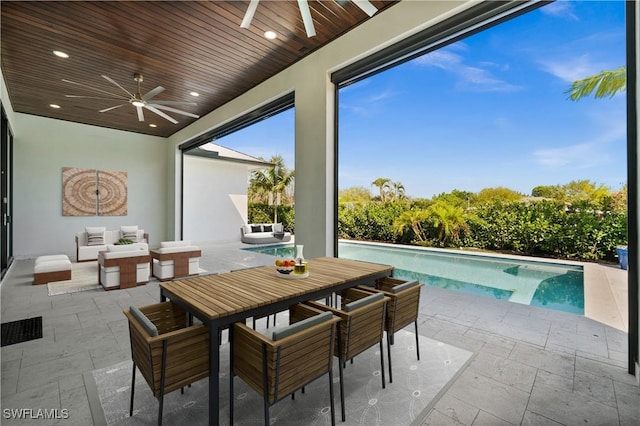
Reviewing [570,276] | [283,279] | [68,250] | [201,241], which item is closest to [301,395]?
[283,279]

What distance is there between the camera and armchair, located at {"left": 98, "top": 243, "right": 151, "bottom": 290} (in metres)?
4.37

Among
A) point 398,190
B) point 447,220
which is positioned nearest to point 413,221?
point 447,220

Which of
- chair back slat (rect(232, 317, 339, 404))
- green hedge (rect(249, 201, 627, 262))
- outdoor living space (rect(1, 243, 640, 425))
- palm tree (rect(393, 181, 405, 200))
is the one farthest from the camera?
palm tree (rect(393, 181, 405, 200))

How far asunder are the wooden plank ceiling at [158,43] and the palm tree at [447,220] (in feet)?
21.9

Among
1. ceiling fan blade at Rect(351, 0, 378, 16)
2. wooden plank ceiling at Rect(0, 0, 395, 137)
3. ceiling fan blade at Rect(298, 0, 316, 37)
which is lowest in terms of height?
ceiling fan blade at Rect(351, 0, 378, 16)

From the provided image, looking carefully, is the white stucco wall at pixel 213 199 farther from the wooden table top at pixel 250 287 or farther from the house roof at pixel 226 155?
the wooden table top at pixel 250 287

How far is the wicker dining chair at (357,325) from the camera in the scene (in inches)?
68.4

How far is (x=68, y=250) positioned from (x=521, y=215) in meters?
12.0

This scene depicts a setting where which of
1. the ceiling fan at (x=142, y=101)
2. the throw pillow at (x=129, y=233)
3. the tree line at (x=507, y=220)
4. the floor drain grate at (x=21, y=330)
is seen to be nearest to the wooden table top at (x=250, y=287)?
the floor drain grate at (x=21, y=330)

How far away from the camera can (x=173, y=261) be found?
16.8ft

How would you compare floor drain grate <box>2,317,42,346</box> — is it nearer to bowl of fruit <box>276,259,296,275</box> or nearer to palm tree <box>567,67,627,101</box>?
bowl of fruit <box>276,259,296,275</box>

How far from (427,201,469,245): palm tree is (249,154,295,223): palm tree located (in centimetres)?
649

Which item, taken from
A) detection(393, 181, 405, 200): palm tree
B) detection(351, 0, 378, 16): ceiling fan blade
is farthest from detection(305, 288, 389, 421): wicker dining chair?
detection(393, 181, 405, 200): palm tree

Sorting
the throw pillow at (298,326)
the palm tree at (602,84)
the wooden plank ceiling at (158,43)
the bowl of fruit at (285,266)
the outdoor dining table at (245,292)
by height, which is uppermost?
the wooden plank ceiling at (158,43)
